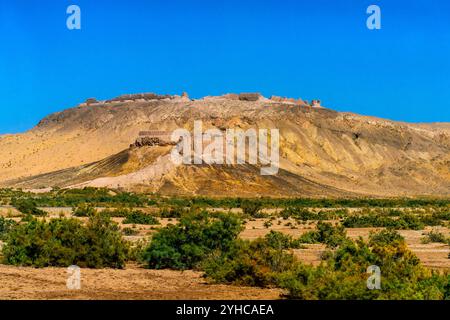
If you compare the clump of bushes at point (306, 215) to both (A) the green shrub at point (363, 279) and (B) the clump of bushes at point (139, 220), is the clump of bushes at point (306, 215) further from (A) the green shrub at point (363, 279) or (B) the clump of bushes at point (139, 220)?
(A) the green shrub at point (363, 279)

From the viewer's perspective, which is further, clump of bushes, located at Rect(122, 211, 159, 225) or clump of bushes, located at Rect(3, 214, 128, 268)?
clump of bushes, located at Rect(122, 211, 159, 225)

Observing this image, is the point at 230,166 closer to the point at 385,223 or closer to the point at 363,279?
the point at 385,223

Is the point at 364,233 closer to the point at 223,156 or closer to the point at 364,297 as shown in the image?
the point at 364,297

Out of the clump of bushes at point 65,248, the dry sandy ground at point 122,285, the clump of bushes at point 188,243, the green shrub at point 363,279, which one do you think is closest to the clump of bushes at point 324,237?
the dry sandy ground at point 122,285

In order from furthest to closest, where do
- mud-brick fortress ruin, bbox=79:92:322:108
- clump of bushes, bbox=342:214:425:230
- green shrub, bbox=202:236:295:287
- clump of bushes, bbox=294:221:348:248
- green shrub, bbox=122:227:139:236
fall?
mud-brick fortress ruin, bbox=79:92:322:108, clump of bushes, bbox=342:214:425:230, green shrub, bbox=122:227:139:236, clump of bushes, bbox=294:221:348:248, green shrub, bbox=202:236:295:287

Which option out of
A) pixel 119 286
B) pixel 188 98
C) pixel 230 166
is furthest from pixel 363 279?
pixel 188 98

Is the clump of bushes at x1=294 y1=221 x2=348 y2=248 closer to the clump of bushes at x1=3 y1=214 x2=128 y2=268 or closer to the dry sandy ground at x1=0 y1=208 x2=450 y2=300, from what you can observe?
the dry sandy ground at x1=0 y1=208 x2=450 y2=300

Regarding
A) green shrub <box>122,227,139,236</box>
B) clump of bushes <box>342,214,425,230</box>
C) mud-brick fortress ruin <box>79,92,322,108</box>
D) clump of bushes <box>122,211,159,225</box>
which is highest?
mud-brick fortress ruin <box>79,92,322,108</box>

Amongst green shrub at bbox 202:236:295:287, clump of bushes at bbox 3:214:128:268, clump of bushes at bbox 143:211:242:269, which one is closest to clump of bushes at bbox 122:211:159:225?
clump of bushes at bbox 143:211:242:269
